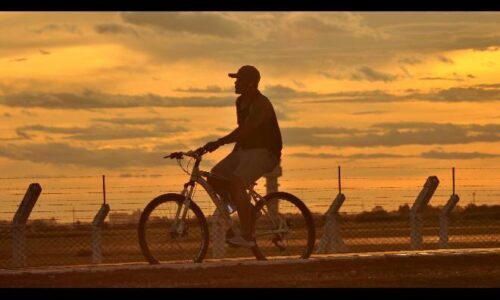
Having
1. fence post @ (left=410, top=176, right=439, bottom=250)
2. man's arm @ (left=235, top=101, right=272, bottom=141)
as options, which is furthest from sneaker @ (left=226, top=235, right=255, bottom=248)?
fence post @ (left=410, top=176, right=439, bottom=250)

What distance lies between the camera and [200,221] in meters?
15.4

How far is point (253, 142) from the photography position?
1544 centimetres

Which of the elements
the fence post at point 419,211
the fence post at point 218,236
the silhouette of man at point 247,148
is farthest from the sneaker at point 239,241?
the fence post at point 419,211

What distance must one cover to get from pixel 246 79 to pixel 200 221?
1728mm

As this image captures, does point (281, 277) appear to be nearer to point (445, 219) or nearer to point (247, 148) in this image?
point (247, 148)

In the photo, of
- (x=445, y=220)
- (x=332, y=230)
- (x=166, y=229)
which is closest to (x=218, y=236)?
(x=332, y=230)

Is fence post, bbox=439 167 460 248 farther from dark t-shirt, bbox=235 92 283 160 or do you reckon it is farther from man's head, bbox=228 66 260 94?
man's head, bbox=228 66 260 94

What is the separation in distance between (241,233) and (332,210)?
26.5ft

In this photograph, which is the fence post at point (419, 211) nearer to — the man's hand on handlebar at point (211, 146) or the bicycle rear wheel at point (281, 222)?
the bicycle rear wheel at point (281, 222)

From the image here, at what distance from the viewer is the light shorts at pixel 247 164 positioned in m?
15.3

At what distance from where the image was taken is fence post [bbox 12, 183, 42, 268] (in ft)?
59.6

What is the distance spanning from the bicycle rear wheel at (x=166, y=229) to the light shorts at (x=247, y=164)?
0.55 meters
